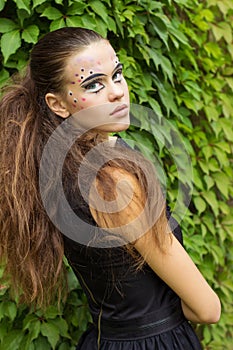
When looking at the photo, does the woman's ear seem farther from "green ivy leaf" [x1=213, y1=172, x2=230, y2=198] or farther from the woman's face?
"green ivy leaf" [x1=213, y1=172, x2=230, y2=198]

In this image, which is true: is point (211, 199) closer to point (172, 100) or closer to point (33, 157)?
point (172, 100)

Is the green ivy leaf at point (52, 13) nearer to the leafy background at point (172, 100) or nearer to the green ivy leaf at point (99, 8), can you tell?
the leafy background at point (172, 100)

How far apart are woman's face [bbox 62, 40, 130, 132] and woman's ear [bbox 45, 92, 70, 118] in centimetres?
1

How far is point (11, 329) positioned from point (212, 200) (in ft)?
3.51

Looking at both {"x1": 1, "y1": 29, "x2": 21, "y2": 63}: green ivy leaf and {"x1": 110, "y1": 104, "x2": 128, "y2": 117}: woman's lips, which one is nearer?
{"x1": 110, "y1": 104, "x2": 128, "y2": 117}: woman's lips

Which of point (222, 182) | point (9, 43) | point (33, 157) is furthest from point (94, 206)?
point (222, 182)

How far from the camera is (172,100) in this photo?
252 cm

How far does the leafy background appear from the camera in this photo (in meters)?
2.10

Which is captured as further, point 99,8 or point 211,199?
point 211,199

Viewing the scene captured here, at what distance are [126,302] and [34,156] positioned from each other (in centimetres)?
46

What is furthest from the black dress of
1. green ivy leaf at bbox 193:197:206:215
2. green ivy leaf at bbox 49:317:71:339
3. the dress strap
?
green ivy leaf at bbox 193:197:206:215

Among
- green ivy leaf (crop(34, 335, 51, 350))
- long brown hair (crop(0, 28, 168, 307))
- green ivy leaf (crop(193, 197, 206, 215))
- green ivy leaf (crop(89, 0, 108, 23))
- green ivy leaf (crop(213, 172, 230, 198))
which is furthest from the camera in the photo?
green ivy leaf (crop(213, 172, 230, 198))

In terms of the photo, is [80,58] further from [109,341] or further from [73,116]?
[109,341]

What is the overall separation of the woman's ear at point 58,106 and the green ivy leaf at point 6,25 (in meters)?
0.57
